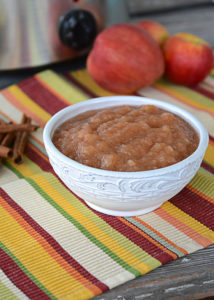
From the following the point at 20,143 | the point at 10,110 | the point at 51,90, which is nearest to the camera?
the point at 20,143

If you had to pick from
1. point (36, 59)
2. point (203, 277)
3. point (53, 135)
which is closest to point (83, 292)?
point (203, 277)

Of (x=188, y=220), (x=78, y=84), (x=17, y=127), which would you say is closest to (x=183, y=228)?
(x=188, y=220)

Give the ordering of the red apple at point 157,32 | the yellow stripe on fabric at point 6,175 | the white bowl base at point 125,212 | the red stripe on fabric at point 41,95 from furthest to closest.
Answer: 1. the red apple at point 157,32
2. the red stripe on fabric at point 41,95
3. the yellow stripe on fabric at point 6,175
4. the white bowl base at point 125,212

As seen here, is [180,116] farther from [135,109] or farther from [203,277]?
[203,277]

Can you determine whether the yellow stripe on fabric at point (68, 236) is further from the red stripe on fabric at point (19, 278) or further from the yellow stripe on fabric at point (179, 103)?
the yellow stripe on fabric at point (179, 103)

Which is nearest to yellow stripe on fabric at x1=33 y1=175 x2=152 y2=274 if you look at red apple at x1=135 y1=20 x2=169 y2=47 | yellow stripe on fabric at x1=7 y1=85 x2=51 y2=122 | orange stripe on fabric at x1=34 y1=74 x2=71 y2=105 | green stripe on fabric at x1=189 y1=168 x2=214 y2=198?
green stripe on fabric at x1=189 y1=168 x2=214 y2=198

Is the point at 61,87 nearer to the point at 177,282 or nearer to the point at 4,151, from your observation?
the point at 4,151

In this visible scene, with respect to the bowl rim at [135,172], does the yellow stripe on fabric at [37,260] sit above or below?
below

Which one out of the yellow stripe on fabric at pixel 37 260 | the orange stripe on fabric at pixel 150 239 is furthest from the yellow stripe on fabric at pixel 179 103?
the yellow stripe on fabric at pixel 37 260
